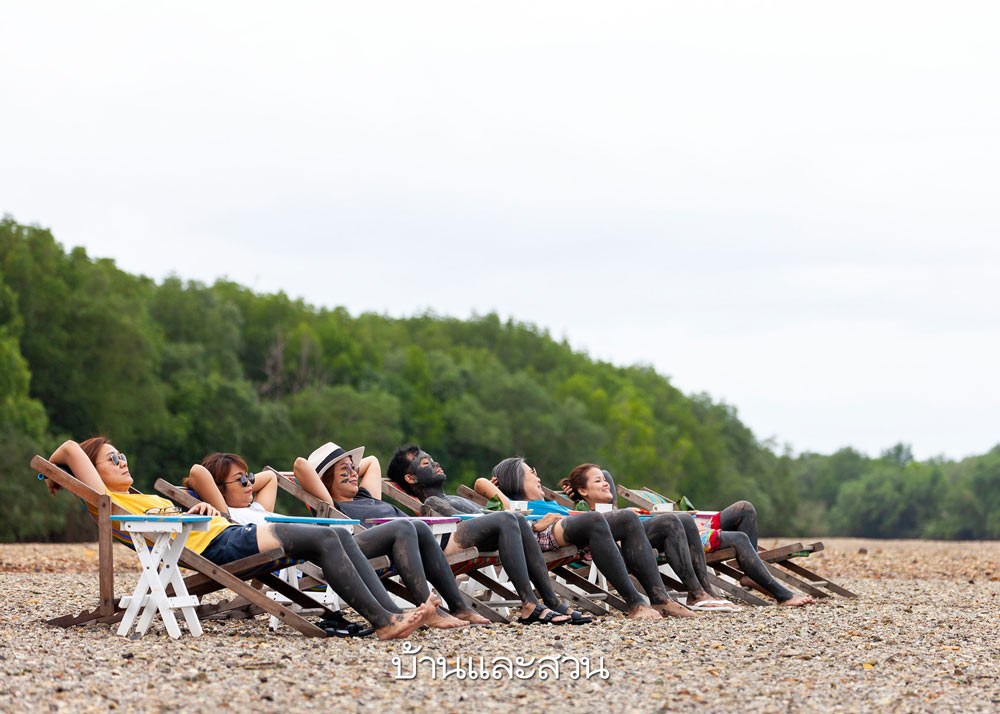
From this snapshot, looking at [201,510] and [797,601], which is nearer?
[201,510]

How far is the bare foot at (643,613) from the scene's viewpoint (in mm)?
7441

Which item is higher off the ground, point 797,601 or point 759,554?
point 759,554

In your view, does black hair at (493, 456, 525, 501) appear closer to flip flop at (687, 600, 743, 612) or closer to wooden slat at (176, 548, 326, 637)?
flip flop at (687, 600, 743, 612)

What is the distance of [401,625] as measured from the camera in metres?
6.12

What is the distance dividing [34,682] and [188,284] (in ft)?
153

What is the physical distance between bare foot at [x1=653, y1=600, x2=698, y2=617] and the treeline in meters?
26.1

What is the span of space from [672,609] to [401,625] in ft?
7.29

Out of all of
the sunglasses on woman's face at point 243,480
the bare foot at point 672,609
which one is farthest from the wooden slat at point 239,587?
the bare foot at point 672,609

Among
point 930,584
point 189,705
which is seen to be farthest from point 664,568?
point 189,705

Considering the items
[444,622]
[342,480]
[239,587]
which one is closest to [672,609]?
[444,622]

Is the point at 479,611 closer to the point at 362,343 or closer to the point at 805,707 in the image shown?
the point at 805,707

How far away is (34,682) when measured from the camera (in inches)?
195

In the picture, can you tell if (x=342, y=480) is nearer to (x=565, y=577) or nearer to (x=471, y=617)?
(x=471, y=617)

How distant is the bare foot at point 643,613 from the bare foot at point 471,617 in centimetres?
111
